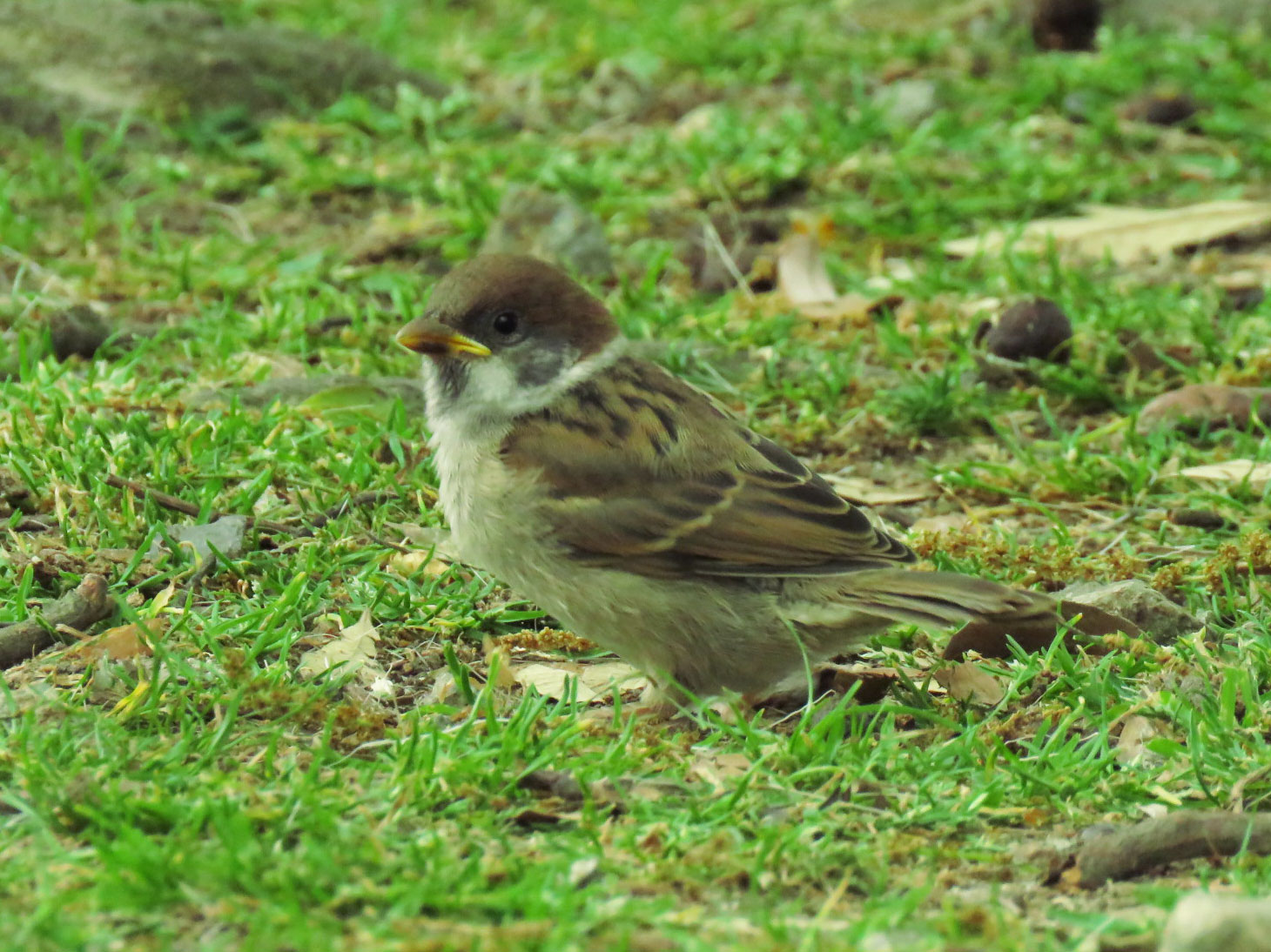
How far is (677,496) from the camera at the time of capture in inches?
179

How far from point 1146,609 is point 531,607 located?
1793 mm

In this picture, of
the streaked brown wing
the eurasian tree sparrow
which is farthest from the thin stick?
the streaked brown wing

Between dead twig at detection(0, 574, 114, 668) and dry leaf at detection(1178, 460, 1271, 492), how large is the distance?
3.62 meters

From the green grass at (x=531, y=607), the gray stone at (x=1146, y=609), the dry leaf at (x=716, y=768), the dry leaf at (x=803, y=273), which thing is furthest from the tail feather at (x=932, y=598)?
the dry leaf at (x=803, y=273)

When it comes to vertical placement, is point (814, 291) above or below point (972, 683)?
above

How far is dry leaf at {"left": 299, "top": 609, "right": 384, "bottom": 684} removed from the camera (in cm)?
438

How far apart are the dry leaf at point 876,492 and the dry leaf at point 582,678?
1.33 meters

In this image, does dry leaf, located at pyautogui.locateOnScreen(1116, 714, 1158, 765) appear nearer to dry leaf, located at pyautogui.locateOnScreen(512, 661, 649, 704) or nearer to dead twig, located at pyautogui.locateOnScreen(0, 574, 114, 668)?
dry leaf, located at pyautogui.locateOnScreen(512, 661, 649, 704)

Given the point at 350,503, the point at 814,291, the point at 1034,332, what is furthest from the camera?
the point at 814,291

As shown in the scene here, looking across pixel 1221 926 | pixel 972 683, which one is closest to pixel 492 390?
pixel 972 683

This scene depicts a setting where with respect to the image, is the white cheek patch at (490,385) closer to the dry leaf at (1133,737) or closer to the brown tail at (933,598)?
the brown tail at (933,598)

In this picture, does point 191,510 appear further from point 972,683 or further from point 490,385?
point 972,683

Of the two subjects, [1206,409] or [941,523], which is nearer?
[941,523]

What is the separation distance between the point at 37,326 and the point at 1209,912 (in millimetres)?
5072
